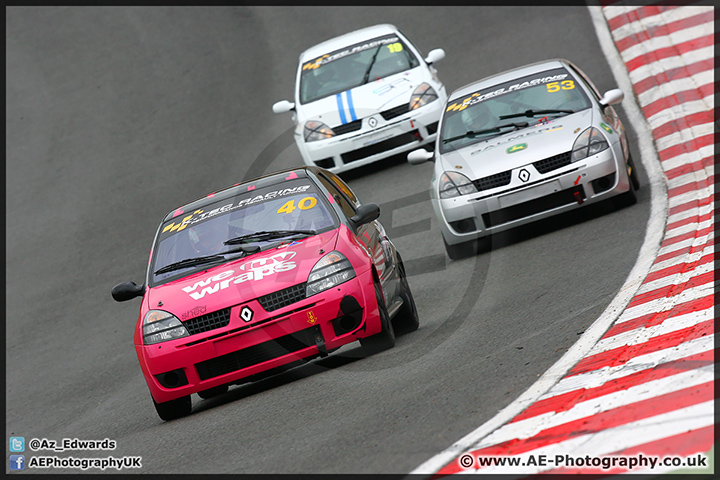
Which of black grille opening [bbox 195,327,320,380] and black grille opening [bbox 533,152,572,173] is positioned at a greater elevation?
black grille opening [bbox 195,327,320,380]

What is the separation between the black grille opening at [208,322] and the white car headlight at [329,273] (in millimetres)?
597

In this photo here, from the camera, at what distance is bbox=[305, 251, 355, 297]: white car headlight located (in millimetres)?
6914

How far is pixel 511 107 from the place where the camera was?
35.5ft

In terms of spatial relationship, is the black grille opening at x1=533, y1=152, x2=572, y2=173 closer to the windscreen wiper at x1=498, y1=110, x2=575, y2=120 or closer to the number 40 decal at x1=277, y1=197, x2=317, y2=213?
the windscreen wiper at x1=498, y1=110, x2=575, y2=120

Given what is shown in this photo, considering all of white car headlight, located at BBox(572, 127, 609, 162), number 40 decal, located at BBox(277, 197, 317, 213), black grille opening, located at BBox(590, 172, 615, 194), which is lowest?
black grille opening, located at BBox(590, 172, 615, 194)

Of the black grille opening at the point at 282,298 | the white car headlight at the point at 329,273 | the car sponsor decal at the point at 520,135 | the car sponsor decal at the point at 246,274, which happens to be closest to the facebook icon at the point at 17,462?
the car sponsor decal at the point at 246,274

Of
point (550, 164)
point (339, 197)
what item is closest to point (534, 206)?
point (550, 164)

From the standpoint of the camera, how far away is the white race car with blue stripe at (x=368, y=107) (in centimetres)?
1404

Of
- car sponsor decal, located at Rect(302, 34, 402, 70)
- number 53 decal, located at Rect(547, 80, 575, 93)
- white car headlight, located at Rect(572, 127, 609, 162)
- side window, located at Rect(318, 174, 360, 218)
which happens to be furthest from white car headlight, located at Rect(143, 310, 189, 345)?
car sponsor decal, located at Rect(302, 34, 402, 70)

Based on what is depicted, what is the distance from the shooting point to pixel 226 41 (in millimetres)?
23031

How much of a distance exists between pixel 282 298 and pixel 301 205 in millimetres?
1231

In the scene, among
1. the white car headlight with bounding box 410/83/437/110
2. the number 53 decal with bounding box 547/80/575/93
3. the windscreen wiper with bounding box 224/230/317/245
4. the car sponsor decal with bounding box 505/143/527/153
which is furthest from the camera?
the white car headlight with bounding box 410/83/437/110

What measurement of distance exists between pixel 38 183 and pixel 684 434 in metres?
15.8

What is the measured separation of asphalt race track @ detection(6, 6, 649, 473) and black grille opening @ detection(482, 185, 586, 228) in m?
0.34
